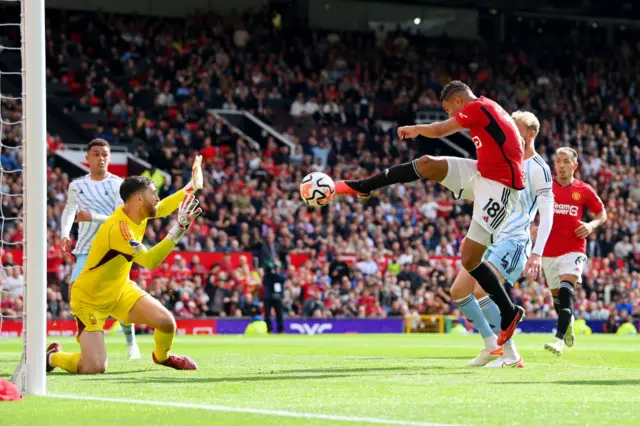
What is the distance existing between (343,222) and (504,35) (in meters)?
16.0

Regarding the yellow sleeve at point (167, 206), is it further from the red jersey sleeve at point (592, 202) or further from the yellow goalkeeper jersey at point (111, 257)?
the red jersey sleeve at point (592, 202)

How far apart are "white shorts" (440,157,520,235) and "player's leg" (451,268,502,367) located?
0.91 metres

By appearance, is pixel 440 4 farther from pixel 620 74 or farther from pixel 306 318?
pixel 306 318

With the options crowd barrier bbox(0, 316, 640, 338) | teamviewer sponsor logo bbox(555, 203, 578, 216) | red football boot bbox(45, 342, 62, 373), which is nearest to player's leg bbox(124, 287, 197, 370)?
red football boot bbox(45, 342, 62, 373)

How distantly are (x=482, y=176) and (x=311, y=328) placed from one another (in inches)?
631

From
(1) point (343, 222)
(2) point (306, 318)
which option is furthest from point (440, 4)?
(2) point (306, 318)

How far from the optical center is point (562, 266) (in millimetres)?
13719

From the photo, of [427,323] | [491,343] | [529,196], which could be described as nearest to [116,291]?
[491,343]

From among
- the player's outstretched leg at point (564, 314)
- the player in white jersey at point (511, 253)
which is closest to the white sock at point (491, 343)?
the player in white jersey at point (511, 253)

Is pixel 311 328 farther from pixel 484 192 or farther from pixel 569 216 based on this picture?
pixel 484 192

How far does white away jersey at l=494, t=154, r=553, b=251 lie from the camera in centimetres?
1093

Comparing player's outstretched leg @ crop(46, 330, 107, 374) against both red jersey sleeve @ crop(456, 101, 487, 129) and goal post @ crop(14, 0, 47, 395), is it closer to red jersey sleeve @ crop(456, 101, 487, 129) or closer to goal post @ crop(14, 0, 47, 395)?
goal post @ crop(14, 0, 47, 395)

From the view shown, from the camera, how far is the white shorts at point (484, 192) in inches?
389

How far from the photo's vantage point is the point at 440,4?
39531 mm
